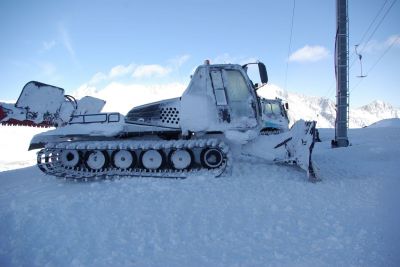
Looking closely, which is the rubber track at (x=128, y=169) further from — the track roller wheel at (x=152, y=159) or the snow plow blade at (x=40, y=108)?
the snow plow blade at (x=40, y=108)

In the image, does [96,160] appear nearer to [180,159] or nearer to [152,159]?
[152,159]

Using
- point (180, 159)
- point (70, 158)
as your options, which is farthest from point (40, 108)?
point (180, 159)

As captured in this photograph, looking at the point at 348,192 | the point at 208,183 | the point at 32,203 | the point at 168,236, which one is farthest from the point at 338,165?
the point at 32,203

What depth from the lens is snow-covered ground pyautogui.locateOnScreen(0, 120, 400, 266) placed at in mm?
3271

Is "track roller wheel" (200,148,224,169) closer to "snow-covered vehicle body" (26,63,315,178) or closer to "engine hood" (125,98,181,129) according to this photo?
"snow-covered vehicle body" (26,63,315,178)

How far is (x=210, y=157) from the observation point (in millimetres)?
7109

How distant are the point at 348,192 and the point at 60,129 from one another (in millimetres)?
6812

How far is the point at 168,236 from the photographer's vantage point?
12.4 ft

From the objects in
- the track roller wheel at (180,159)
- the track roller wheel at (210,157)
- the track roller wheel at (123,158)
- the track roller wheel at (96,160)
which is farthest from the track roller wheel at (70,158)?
the track roller wheel at (210,157)

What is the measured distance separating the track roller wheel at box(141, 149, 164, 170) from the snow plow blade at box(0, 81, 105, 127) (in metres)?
2.42

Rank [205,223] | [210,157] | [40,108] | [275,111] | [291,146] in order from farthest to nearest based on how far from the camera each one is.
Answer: [275,111] < [40,108] < [291,146] < [210,157] < [205,223]

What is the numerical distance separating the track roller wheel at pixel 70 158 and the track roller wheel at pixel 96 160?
28cm

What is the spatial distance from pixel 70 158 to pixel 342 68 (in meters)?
12.5

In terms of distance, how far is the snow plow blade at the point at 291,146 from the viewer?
22.4 feet
